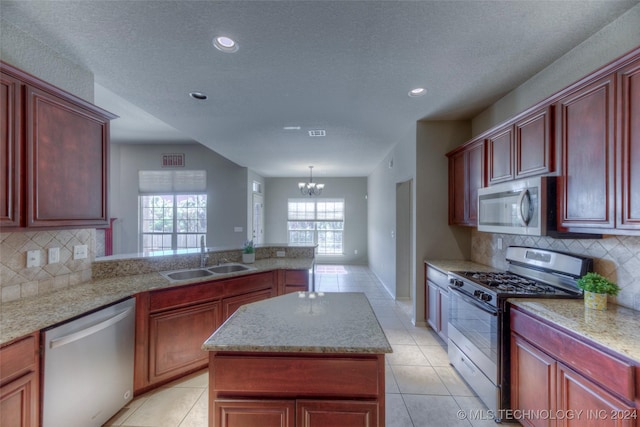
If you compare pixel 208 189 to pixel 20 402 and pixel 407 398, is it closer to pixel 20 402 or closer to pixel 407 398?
pixel 20 402

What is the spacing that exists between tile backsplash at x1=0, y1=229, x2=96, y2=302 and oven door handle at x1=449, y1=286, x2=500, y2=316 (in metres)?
3.26

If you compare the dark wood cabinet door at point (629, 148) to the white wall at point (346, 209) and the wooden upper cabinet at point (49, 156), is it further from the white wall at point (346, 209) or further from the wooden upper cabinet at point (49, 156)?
the white wall at point (346, 209)

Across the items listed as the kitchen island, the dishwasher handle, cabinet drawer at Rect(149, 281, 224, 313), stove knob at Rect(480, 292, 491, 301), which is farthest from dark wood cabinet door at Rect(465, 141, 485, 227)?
the dishwasher handle

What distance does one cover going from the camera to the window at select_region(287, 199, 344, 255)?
7992 mm

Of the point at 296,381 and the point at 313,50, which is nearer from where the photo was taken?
the point at 296,381

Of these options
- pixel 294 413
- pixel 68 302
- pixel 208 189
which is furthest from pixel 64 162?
pixel 208 189

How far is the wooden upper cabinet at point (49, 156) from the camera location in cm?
146

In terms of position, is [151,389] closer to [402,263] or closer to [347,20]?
[347,20]

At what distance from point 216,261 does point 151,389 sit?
1349mm

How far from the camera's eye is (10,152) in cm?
146

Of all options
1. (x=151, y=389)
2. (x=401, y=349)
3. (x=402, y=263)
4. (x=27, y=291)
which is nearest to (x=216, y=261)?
(x=151, y=389)

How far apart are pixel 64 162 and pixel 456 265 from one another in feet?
12.0

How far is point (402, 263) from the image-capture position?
445 centimetres

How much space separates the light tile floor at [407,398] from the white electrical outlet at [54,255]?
1.24 m
